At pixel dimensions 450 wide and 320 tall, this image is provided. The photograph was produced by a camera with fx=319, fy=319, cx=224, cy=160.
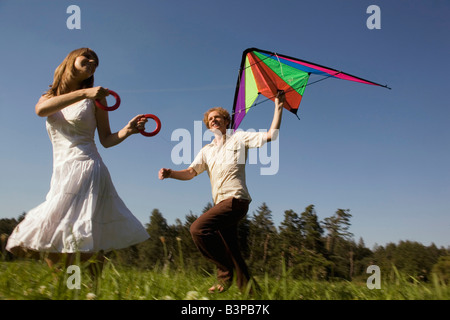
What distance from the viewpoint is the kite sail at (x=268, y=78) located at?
522 centimetres

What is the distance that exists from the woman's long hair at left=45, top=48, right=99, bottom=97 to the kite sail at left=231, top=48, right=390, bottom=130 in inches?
108

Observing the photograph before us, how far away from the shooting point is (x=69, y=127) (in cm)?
254

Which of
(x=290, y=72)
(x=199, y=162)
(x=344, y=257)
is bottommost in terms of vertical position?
(x=344, y=257)

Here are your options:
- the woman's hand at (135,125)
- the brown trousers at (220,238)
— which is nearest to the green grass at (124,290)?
the brown trousers at (220,238)

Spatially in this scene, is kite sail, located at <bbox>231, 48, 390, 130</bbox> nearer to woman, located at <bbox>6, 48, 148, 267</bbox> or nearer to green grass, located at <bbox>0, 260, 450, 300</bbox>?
woman, located at <bbox>6, 48, 148, 267</bbox>

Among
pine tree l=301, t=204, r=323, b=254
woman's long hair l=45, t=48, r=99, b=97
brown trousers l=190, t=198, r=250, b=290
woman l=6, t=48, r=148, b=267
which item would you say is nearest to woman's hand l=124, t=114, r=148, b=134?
woman l=6, t=48, r=148, b=267

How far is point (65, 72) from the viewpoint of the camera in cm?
268

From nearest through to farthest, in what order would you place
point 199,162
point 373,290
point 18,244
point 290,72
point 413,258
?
point 18,244, point 373,290, point 199,162, point 290,72, point 413,258

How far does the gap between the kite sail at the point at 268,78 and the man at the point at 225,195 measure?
1865mm
